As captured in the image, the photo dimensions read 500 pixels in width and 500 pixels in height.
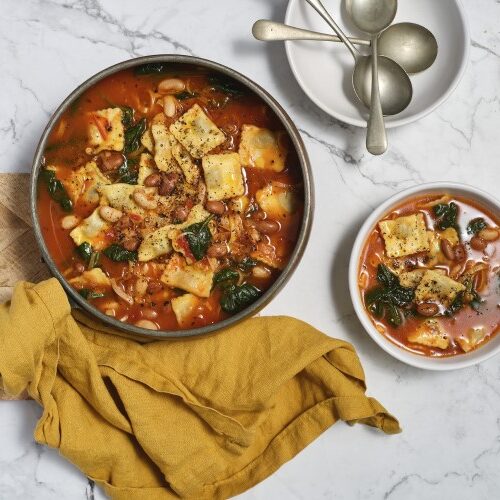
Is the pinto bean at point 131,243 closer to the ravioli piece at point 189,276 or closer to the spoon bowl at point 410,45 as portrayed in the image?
the ravioli piece at point 189,276

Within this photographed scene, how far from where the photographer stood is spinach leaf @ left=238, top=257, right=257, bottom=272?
2885 millimetres

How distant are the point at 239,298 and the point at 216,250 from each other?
0.66 feet

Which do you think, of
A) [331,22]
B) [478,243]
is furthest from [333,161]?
[478,243]

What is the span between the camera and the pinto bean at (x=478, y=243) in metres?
3.01

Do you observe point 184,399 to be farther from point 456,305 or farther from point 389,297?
point 456,305

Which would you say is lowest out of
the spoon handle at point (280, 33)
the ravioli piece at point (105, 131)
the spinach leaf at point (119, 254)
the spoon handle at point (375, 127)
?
the spinach leaf at point (119, 254)

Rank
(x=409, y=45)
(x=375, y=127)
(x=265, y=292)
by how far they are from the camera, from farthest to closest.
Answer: (x=409, y=45)
(x=375, y=127)
(x=265, y=292)

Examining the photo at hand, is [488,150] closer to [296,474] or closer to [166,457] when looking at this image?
[296,474]

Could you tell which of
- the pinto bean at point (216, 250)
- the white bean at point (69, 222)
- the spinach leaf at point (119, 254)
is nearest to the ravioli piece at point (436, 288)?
the pinto bean at point (216, 250)

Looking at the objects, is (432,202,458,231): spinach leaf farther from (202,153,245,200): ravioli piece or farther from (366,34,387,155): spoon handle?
(202,153,245,200): ravioli piece

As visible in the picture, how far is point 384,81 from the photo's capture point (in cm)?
304

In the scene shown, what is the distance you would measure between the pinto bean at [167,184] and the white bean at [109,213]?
19cm

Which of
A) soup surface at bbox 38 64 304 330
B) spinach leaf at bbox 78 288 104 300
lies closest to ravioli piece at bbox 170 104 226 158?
soup surface at bbox 38 64 304 330

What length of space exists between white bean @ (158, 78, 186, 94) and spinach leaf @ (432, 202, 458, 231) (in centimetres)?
111
